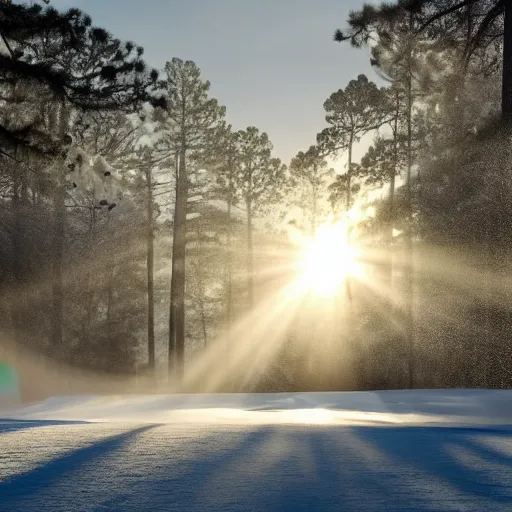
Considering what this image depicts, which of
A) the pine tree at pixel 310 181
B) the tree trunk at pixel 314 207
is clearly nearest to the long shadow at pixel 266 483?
the pine tree at pixel 310 181

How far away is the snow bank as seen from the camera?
8939 mm

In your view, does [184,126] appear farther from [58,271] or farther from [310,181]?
[310,181]

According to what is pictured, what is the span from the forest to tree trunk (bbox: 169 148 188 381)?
0.07 m

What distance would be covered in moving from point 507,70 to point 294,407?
6813 mm

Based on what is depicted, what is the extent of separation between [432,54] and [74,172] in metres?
7.89

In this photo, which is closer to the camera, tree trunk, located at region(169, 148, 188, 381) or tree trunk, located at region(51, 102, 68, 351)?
tree trunk, located at region(51, 102, 68, 351)

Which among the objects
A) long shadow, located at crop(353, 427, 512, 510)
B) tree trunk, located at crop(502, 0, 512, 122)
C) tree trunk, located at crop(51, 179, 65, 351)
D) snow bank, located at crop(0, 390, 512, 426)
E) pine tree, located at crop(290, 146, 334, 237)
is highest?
pine tree, located at crop(290, 146, 334, 237)

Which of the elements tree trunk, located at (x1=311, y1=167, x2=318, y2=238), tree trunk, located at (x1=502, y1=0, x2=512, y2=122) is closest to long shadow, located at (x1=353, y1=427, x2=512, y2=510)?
tree trunk, located at (x1=502, y1=0, x2=512, y2=122)

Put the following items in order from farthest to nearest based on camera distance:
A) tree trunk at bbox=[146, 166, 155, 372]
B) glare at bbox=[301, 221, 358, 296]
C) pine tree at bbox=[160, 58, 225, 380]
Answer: glare at bbox=[301, 221, 358, 296]
tree trunk at bbox=[146, 166, 155, 372]
pine tree at bbox=[160, 58, 225, 380]

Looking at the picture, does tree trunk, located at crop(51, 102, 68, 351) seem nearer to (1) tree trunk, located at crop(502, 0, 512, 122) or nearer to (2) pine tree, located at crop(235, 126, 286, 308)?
(1) tree trunk, located at crop(502, 0, 512, 122)

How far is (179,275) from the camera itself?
26.5 m

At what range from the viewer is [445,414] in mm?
9664

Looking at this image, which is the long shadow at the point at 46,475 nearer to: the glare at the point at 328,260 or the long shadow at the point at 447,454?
the long shadow at the point at 447,454

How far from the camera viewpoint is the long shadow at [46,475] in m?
3.14
